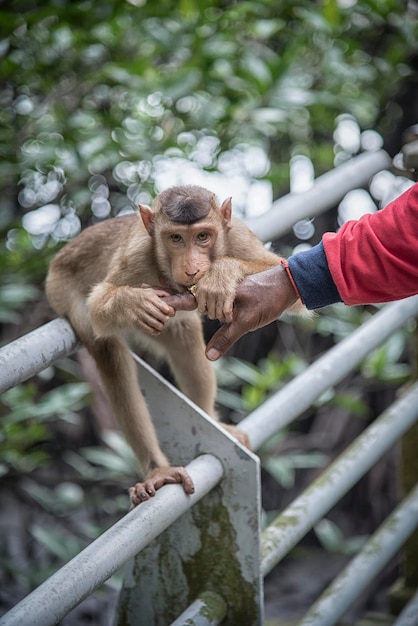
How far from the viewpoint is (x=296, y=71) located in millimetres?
4254

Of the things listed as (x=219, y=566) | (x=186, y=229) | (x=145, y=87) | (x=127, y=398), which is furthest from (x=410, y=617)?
(x=145, y=87)

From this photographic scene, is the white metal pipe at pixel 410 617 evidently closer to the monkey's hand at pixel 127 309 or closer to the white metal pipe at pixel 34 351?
the monkey's hand at pixel 127 309

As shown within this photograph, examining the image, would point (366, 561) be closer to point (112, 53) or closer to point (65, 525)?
point (65, 525)

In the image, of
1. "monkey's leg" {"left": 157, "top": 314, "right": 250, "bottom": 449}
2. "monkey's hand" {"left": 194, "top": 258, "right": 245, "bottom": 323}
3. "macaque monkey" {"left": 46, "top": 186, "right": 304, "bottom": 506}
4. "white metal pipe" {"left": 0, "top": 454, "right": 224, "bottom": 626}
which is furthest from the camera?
"monkey's leg" {"left": 157, "top": 314, "right": 250, "bottom": 449}

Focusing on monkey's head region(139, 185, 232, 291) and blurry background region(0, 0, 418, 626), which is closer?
monkey's head region(139, 185, 232, 291)

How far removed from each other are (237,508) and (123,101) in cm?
248

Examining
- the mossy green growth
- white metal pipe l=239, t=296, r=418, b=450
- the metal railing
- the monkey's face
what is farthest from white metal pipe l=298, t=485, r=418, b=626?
the monkey's face

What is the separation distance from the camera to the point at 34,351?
1.72 m

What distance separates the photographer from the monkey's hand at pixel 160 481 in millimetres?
1846

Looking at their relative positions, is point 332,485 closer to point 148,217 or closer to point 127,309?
point 127,309

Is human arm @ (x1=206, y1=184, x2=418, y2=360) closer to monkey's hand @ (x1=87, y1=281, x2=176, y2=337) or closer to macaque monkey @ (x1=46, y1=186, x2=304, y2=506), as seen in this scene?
macaque monkey @ (x1=46, y1=186, x2=304, y2=506)

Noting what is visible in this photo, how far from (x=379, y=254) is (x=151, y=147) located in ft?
7.02

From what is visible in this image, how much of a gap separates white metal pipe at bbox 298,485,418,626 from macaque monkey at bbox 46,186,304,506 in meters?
0.51

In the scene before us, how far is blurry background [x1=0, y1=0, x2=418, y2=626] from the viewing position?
11.0 feet
